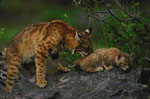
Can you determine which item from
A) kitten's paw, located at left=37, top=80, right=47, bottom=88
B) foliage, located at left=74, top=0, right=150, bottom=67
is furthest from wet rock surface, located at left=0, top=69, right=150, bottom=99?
foliage, located at left=74, top=0, right=150, bottom=67

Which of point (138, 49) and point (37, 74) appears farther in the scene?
point (138, 49)

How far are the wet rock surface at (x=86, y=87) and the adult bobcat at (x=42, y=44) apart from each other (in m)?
0.36

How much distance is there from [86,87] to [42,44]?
1332 millimetres

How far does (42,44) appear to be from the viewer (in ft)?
26.7

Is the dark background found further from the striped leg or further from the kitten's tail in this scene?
the striped leg

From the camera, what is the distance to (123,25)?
930cm

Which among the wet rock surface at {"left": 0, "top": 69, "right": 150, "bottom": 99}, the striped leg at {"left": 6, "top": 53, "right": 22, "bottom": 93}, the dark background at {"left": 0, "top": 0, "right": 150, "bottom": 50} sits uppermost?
the dark background at {"left": 0, "top": 0, "right": 150, "bottom": 50}

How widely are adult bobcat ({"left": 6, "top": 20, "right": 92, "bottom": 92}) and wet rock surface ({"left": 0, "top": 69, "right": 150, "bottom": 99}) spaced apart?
0.36 m

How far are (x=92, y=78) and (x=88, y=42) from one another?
995mm

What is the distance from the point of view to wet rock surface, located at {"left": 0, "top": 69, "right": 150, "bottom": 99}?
703 centimetres

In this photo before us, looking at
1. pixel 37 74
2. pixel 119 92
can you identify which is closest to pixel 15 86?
pixel 37 74

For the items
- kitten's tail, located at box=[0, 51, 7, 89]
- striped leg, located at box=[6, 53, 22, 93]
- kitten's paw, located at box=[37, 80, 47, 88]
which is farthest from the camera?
kitten's tail, located at box=[0, 51, 7, 89]

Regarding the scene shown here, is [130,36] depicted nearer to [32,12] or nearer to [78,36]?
[78,36]

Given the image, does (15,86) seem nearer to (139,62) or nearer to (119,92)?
(119,92)
